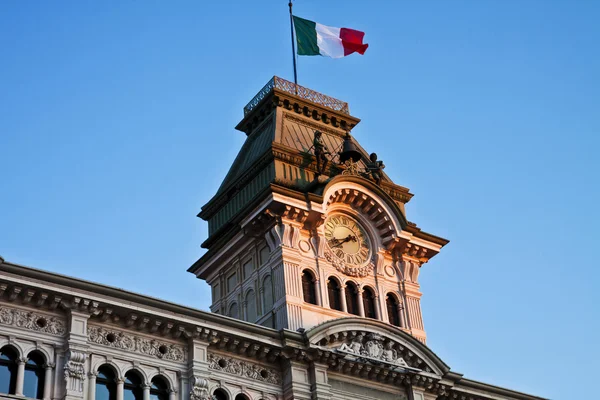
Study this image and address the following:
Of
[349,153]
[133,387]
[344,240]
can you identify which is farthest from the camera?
[349,153]

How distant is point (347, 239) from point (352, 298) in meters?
2.73

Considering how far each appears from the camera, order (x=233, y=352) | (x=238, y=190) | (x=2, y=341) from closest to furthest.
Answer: (x=2, y=341) < (x=233, y=352) < (x=238, y=190)

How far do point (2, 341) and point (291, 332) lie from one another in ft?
37.8

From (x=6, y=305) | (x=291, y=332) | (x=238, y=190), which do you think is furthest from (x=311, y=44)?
(x=6, y=305)

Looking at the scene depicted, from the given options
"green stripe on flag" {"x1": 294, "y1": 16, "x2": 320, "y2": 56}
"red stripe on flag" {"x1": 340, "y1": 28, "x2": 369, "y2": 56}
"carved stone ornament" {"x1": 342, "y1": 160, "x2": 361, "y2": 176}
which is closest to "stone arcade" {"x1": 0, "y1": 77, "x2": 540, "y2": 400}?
"carved stone ornament" {"x1": 342, "y1": 160, "x2": 361, "y2": 176}

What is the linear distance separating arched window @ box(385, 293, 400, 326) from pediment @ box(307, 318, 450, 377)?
3.27 meters

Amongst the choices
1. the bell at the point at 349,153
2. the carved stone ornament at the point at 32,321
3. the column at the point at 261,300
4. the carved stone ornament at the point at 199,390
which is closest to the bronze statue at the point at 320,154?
the bell at the point at 349,153

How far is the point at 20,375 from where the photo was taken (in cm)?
3303

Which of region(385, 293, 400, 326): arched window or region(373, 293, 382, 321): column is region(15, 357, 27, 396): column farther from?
region(385, 293, 400, 326): arched window

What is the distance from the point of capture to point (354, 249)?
4622 centimetres

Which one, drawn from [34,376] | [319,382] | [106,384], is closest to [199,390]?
[106,384]

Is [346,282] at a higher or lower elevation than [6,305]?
higher

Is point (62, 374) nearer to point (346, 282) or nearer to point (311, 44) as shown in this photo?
point (346, 282)

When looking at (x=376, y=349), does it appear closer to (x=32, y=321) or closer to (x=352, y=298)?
(x=352, y=298)
